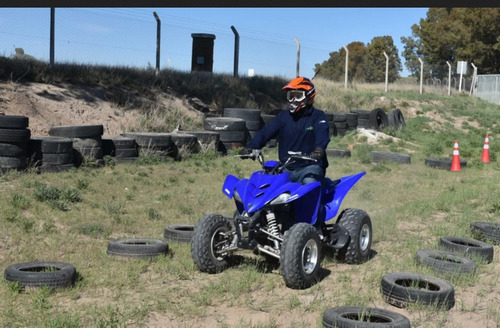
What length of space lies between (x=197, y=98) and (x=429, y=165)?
26.1ft

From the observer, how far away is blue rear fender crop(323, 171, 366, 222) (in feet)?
24.0

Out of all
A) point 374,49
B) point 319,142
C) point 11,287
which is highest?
point 374,49

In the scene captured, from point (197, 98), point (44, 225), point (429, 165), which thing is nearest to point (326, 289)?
point (44, 225)

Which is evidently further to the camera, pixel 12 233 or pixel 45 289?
pixel 12 233

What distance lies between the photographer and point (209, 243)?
6.78 metres

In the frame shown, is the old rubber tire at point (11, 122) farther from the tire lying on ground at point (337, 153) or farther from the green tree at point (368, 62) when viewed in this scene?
the green tree at point (368, 62)

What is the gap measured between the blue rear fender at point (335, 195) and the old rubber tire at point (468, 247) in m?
1.49

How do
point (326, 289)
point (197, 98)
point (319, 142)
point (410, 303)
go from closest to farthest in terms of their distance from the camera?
1. point (410, 303)
2. point (326, 289)
3. point (319, 142)
4. point (197, 98)

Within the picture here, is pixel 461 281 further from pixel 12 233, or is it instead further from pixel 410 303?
pixel 12 233

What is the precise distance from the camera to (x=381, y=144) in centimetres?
2134

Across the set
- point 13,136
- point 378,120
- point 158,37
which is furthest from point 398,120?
point 13,136

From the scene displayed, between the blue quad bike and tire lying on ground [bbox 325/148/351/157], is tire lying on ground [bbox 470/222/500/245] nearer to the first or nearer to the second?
the blue quad bike

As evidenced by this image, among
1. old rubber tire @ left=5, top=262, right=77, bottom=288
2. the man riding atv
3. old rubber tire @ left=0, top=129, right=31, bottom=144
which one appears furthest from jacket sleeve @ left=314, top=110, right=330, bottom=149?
old rubber tire @ left=0, top=129, right=31, bottom=144

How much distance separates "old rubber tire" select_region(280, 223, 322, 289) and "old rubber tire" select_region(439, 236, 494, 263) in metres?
2.15
